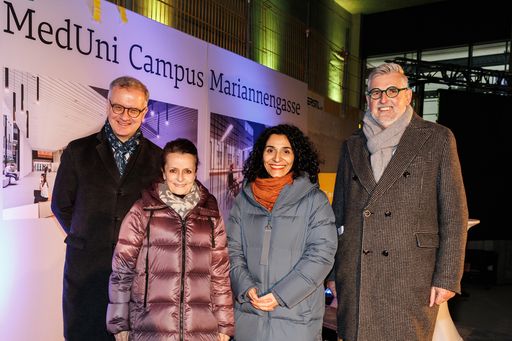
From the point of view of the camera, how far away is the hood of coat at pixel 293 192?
2219 millimetres

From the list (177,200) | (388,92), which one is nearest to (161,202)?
(177,200)

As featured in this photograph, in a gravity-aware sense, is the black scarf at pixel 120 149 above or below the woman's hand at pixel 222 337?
above

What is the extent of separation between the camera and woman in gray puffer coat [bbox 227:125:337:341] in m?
2.15

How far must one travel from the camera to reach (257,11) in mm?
6430

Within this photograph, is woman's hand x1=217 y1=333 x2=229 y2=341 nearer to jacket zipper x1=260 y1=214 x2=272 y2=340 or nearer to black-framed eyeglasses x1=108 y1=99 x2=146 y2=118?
jacket zipper x1=260 y1=214 x2=272 y2=340

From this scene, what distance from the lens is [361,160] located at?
2.30 meters

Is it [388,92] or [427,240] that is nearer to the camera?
[427,240]

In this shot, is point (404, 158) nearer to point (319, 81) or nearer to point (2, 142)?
point (2, 142)

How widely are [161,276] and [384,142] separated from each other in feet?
4.14

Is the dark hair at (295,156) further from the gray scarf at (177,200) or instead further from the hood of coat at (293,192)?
the gray scarf at (177,200)

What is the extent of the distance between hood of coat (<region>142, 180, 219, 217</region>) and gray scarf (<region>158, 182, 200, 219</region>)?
0.06 ft

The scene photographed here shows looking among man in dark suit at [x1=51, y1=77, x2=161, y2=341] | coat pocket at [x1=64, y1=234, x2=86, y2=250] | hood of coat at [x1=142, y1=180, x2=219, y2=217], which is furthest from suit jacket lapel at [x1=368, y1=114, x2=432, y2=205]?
coat pocket at [x1=64, y1=234, x2=86, y2=250]

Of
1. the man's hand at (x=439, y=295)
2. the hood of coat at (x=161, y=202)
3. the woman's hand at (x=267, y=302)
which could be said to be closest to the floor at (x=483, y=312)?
the man's hand at (x=439, y=295)

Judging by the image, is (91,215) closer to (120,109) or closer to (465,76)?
(120,109)
